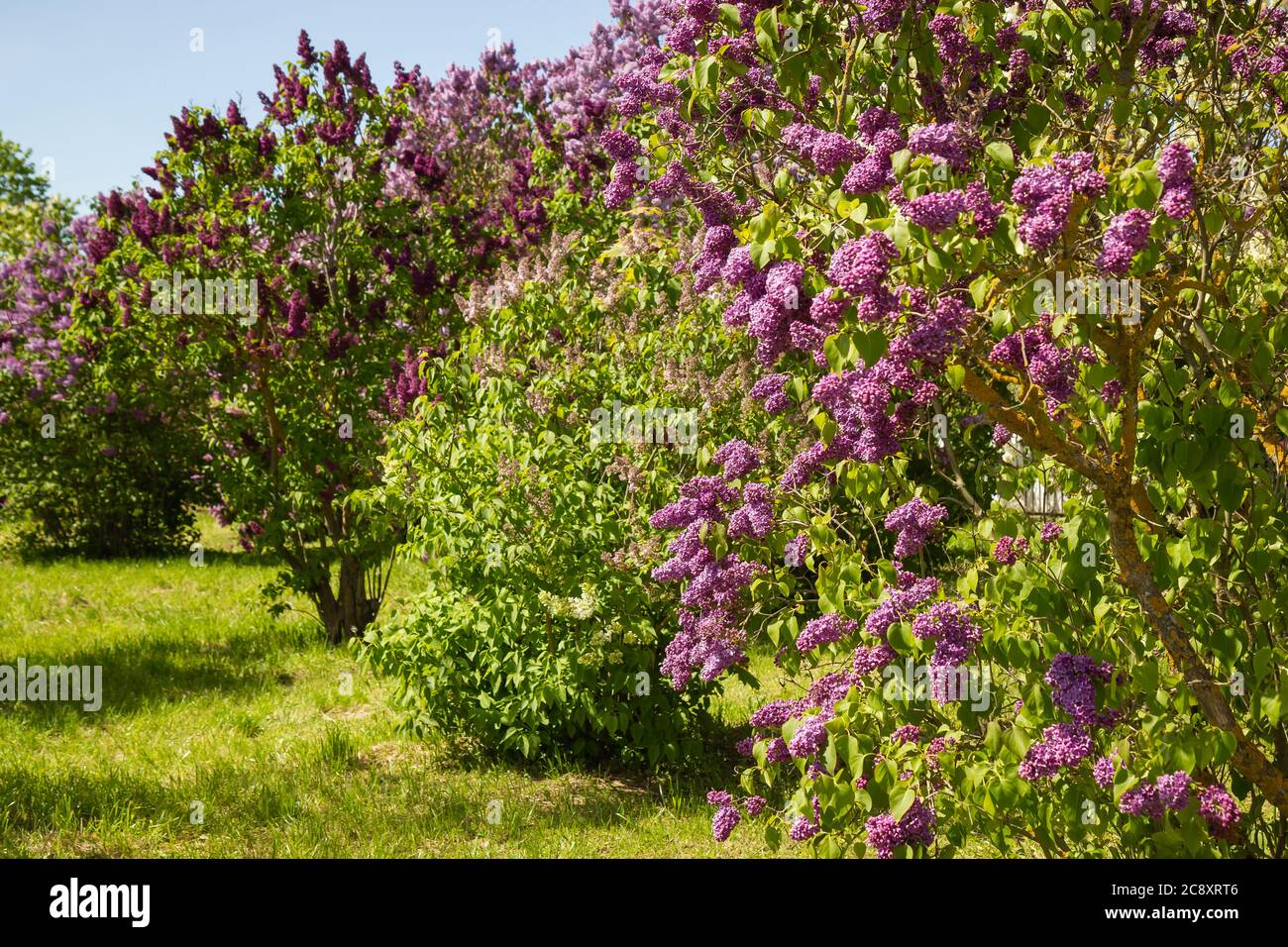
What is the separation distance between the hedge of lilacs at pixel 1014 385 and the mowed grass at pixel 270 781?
5.15 ft

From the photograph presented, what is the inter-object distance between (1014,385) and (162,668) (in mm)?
6591

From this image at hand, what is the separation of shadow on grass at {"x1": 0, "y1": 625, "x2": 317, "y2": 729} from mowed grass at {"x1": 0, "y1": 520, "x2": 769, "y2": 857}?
0.07 ft

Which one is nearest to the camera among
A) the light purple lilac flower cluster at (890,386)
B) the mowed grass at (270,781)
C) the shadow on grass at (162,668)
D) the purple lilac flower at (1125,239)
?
the purple lilac flower at (1125,239)

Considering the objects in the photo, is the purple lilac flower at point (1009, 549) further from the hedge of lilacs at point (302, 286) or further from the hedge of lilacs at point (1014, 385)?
the hedge of lilacs at point (302, 286)

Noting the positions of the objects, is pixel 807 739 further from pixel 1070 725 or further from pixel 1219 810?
pixel 1219 810

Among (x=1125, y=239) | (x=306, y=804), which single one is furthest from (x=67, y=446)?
(x=1125, y=239)

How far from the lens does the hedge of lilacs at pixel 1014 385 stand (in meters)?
2.43

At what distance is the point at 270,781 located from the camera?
5.25 meters

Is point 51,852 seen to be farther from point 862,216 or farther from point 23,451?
point 23,451

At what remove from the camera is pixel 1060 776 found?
307 cm

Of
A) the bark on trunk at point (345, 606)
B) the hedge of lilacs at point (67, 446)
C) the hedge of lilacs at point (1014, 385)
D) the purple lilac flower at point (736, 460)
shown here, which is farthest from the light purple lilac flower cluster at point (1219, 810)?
the hedge of lilacs at point (67, 446)

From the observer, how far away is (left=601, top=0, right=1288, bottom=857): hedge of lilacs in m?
2.43

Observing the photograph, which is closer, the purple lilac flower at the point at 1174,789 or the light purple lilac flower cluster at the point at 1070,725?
the purple lilac flower at the point at 1174,789

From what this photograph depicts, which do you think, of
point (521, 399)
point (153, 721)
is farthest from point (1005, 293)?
→ point (153, 721)
